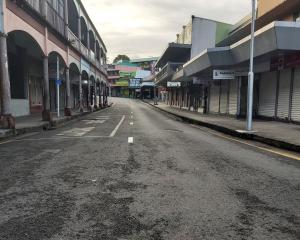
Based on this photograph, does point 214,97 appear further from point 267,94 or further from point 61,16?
point 61,16

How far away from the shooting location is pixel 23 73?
2842cm

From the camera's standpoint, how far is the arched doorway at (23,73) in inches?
994

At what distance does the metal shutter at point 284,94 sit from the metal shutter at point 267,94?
0.89 m

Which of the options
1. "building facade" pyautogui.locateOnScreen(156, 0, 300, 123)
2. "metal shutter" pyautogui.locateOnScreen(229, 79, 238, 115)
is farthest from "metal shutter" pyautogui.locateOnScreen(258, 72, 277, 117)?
"metal shutter" pyautogui.locateOnScreen(229, 79, 238, 115)

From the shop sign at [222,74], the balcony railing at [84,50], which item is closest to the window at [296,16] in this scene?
the shop sign at [222,74]

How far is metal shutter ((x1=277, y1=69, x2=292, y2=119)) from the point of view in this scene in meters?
22.1

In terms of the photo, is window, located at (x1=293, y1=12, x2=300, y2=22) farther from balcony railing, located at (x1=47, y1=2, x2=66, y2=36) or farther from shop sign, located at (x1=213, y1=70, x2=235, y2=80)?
balcony railing, located at (x1=47, y1=2, x2=66, y2=36)

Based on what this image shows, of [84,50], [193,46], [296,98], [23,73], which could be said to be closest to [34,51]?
[23,73]

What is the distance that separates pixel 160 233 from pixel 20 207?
7.19ft

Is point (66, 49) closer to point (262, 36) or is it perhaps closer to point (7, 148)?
point (262, 36)

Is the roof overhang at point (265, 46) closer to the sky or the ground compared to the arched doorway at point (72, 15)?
closer to the ground

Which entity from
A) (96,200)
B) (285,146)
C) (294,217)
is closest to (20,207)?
(96,200)

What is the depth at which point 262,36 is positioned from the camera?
19.8 m

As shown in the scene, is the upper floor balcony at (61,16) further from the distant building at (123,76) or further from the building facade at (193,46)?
the distant building at (123,76)
